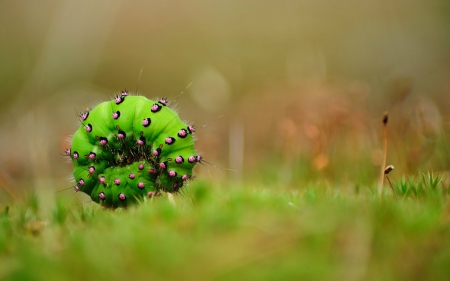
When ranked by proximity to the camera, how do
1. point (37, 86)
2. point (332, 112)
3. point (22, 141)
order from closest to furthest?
point (37, 86) → point (332, 112) → point (22, 141)

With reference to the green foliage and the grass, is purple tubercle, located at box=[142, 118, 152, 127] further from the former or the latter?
the green foliage

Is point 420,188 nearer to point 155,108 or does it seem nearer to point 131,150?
point 155,108

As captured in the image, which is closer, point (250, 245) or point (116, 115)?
point (250, 245)

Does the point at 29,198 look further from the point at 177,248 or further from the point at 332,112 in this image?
the point at 332,112

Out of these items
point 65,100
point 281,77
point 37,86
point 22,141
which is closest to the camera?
point 37,86

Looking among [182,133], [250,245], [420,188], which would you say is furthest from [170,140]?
[420,188]

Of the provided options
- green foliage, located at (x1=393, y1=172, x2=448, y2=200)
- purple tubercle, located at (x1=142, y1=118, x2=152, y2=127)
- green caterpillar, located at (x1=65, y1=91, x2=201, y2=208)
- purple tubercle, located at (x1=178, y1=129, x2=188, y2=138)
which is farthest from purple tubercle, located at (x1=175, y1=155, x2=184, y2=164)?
green foliage, located at (x1=393, y1=172, x2=448, y2=200)

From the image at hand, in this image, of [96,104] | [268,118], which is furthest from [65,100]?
[96,104]
